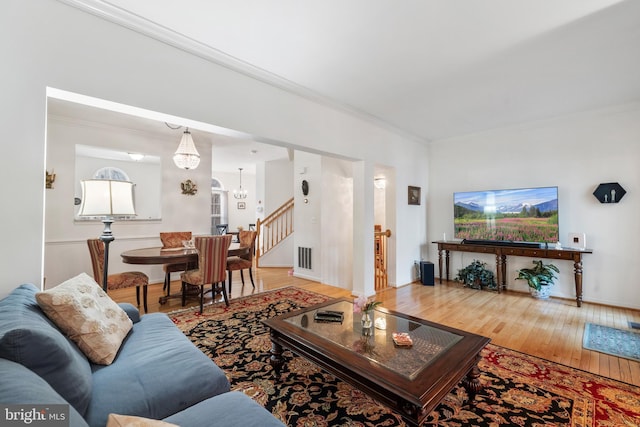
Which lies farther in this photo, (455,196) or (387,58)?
(455,196)

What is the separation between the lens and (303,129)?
335cm

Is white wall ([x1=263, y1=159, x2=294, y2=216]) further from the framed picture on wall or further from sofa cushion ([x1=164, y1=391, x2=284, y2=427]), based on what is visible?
sofa cushion ([x1=164, y1=391, x2=284, y2=427])

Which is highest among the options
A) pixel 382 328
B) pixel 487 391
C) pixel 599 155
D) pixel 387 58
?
pixel 387 58

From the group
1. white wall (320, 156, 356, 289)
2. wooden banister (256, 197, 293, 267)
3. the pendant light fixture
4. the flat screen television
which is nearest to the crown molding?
white wall (320, 156, 356, 289)

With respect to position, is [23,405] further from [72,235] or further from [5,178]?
[72,235]

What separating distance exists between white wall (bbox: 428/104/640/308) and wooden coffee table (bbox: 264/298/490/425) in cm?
357

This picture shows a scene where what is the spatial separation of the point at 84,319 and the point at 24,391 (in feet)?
2.88

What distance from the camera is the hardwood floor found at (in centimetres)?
243

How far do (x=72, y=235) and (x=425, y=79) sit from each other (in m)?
5.66

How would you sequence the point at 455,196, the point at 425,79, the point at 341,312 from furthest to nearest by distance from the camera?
the point at 455,196 < the point at 425,79 < the point at 341,312

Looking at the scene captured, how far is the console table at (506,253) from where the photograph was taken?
12.3 ft

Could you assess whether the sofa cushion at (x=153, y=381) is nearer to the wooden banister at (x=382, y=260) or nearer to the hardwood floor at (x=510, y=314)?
the hardwood floor at (x=510, y=314)

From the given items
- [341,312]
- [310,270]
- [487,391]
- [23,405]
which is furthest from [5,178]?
[310,270]

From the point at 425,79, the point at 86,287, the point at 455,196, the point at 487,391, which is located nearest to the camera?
the point at 86,287
